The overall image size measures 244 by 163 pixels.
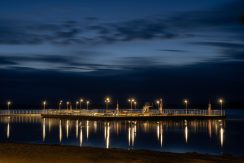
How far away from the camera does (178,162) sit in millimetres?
16266

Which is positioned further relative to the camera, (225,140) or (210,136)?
(210,136)

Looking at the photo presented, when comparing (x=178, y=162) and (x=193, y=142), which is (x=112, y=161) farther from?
(x=193, y=142)

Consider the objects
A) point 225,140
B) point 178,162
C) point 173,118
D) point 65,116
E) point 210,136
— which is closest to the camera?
point 178,162

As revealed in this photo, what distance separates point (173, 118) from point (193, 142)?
3235 centimetres

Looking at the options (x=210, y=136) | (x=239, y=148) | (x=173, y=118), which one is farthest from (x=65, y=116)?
(x=239, y=148)

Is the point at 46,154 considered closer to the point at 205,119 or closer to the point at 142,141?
the point at 142,141

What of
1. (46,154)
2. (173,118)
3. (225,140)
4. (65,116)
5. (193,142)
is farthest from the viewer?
(65,116)

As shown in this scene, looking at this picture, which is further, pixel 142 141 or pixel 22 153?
pixel 142 141

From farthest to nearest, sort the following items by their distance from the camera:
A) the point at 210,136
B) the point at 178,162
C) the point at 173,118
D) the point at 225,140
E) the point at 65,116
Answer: the point at 65,116
the point at 173,118
the point at 210,136
the point at 225,140
the point at 178,162

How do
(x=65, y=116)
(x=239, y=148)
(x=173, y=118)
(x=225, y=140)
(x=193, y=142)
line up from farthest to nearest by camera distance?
(x=65, y=116) → (x=173, y=118) → (x=225, y=140) → (x=193, y=142) → (x=239, y=148)

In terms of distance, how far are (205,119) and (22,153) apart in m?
57.2

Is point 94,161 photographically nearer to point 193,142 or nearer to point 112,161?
point 112,161

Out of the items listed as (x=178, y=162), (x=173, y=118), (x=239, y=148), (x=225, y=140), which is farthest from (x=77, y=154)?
(x=173, y=118)

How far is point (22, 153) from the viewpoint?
18734mm
